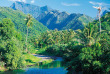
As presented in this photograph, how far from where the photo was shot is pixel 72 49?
176 ft

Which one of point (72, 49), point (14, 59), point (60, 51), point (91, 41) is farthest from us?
point (60, 51)

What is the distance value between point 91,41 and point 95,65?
1033 cm

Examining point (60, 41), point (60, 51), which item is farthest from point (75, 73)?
point (60, 41)

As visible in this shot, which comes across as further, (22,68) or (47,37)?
(47,37)

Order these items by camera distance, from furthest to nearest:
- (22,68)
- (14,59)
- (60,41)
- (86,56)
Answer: (60,41) → (22,68) → (14,59) → (86,56)

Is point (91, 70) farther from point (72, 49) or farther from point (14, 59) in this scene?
point (14, 59)

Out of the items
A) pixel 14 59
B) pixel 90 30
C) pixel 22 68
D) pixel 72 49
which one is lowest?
pixel 22 68

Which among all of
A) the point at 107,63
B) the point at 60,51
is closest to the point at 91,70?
the point at 107,63

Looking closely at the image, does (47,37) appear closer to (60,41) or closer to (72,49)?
(60,41)

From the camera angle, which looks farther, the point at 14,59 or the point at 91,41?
the point at 14,59

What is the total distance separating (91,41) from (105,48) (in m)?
7.54

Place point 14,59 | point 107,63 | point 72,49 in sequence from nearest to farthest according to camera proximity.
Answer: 1. point 107,63
2. point 72,49
3. point 14,59

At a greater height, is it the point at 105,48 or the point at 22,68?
the point at 105,48

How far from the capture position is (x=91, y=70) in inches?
1686
